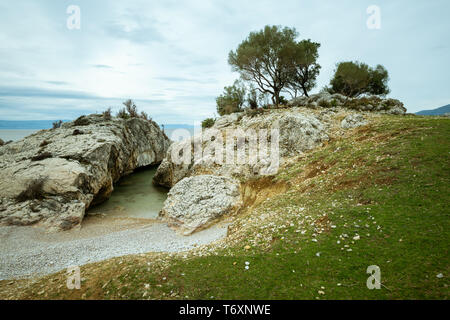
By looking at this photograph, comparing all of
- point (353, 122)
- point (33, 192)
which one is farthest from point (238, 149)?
point (33, 192)

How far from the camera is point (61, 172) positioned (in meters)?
20.7

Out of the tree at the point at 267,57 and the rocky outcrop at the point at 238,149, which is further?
the tree at the point at 267,57

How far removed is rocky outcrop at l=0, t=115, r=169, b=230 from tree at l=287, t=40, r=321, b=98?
92.6 ft

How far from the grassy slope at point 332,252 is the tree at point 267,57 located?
24.9m

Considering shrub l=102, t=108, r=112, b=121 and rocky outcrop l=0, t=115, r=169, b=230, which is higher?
shrub l=102, t=108, r=112, b=121

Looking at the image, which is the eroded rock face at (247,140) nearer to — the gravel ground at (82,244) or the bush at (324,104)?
the bush at (324,104)

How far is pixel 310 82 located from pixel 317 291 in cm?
3891

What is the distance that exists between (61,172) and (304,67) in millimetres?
35883

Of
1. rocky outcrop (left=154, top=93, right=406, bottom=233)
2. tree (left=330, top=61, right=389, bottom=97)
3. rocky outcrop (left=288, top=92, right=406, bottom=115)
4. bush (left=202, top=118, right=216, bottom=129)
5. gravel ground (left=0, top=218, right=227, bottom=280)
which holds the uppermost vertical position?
tree (left=330, top=61, right=389, bottom=97)

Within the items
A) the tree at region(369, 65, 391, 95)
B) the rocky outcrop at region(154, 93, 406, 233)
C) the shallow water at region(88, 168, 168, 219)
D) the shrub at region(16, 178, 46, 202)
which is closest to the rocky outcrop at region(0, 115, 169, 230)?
the shrub at region(16, 178, 46, 202)

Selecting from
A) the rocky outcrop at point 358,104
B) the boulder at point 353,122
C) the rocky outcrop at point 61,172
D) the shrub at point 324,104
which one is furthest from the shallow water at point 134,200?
the shrub at point 324,104

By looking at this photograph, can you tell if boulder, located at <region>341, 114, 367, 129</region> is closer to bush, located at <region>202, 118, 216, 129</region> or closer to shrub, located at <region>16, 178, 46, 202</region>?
bush, located at <region>202, 118, 216, 129</region>

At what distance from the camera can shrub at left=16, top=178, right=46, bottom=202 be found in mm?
18656

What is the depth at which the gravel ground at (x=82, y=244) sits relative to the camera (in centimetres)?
1227
